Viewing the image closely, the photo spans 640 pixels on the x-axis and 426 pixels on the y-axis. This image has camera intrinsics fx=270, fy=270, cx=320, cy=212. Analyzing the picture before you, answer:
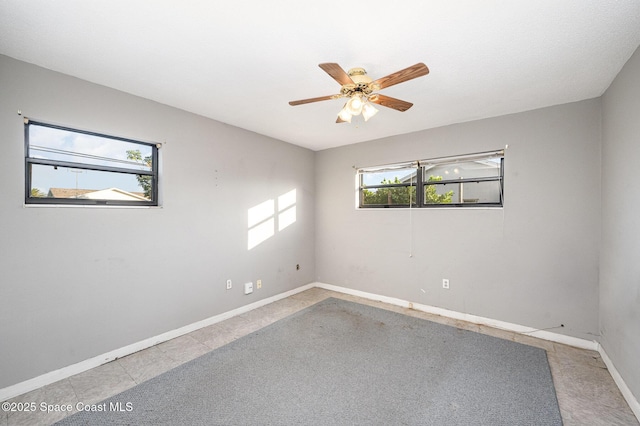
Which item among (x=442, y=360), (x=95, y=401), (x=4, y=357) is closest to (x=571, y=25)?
(x=442, y=360)

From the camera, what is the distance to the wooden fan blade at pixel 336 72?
5.30 feet

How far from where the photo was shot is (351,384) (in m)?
2.11

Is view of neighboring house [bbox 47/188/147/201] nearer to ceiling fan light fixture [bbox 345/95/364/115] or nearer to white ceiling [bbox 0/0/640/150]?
white ceiling [bbox 0/0/640/150]

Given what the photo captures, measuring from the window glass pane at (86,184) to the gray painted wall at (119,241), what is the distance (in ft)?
0.41

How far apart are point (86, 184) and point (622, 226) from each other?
4.47m

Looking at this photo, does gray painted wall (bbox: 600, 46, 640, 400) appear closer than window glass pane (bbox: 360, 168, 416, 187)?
Yes

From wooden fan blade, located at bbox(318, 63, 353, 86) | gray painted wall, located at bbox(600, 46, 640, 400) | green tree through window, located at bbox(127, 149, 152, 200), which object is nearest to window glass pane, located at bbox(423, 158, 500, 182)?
gray painted wall, located at bbox(600, 46, 640, 400)

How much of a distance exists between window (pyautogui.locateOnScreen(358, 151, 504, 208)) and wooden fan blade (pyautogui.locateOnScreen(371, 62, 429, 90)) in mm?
1994

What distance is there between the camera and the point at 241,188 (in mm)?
3590

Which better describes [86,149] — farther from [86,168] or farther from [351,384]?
A: [351,384]

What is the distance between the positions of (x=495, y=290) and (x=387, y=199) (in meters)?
1.77

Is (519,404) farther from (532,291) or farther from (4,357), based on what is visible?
(4,357)

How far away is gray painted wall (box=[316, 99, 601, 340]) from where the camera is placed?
8.87ft

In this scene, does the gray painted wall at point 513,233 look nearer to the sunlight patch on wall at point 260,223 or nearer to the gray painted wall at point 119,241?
the sunlight patch on wall at point 260,223
